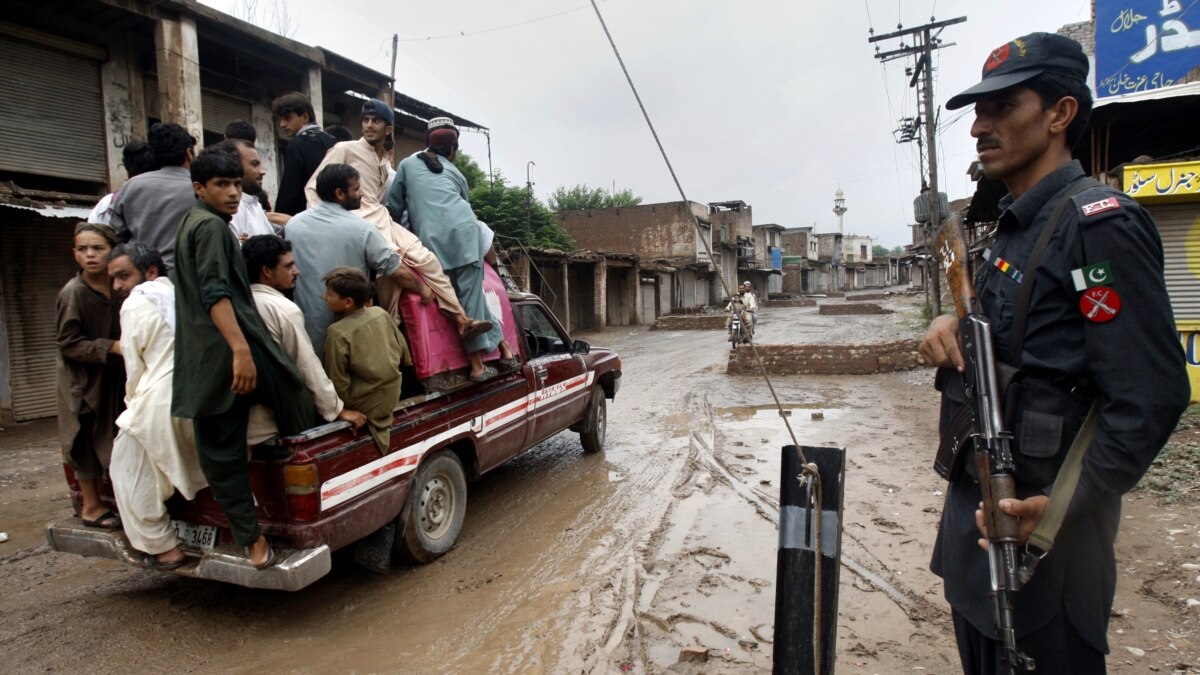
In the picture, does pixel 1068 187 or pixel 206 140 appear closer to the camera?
pixel 1068 187

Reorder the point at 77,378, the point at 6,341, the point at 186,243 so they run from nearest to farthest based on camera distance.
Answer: the point at 186,243 < the point at 77,378 < the point at 6,341

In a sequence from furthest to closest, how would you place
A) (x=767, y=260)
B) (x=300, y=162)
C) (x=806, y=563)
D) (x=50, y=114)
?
(x=767, y=260) → (x=50, y=114) → (x=300, y=162) → (x=806, y=563)

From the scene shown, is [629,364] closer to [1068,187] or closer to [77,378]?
[77,378]

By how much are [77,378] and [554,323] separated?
146 inches

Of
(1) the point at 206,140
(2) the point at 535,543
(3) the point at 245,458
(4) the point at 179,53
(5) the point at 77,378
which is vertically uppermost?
(4) the point at 179,53

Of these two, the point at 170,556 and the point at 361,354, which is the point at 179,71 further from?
the point at 170,556

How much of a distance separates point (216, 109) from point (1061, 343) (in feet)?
44.1

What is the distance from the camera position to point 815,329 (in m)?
23.6

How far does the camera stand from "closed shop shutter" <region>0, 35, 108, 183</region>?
867 cm

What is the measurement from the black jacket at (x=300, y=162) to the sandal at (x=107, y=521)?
2.23 m

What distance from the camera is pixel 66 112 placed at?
9297 millimetres

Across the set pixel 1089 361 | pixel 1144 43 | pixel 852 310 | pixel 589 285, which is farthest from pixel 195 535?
pixel 852 310

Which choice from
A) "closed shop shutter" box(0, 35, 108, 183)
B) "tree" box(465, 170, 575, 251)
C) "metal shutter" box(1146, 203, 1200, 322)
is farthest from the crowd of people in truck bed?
"tree" box(465, 170, 575, 251)

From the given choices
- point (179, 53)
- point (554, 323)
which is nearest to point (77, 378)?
point (554, 323)
